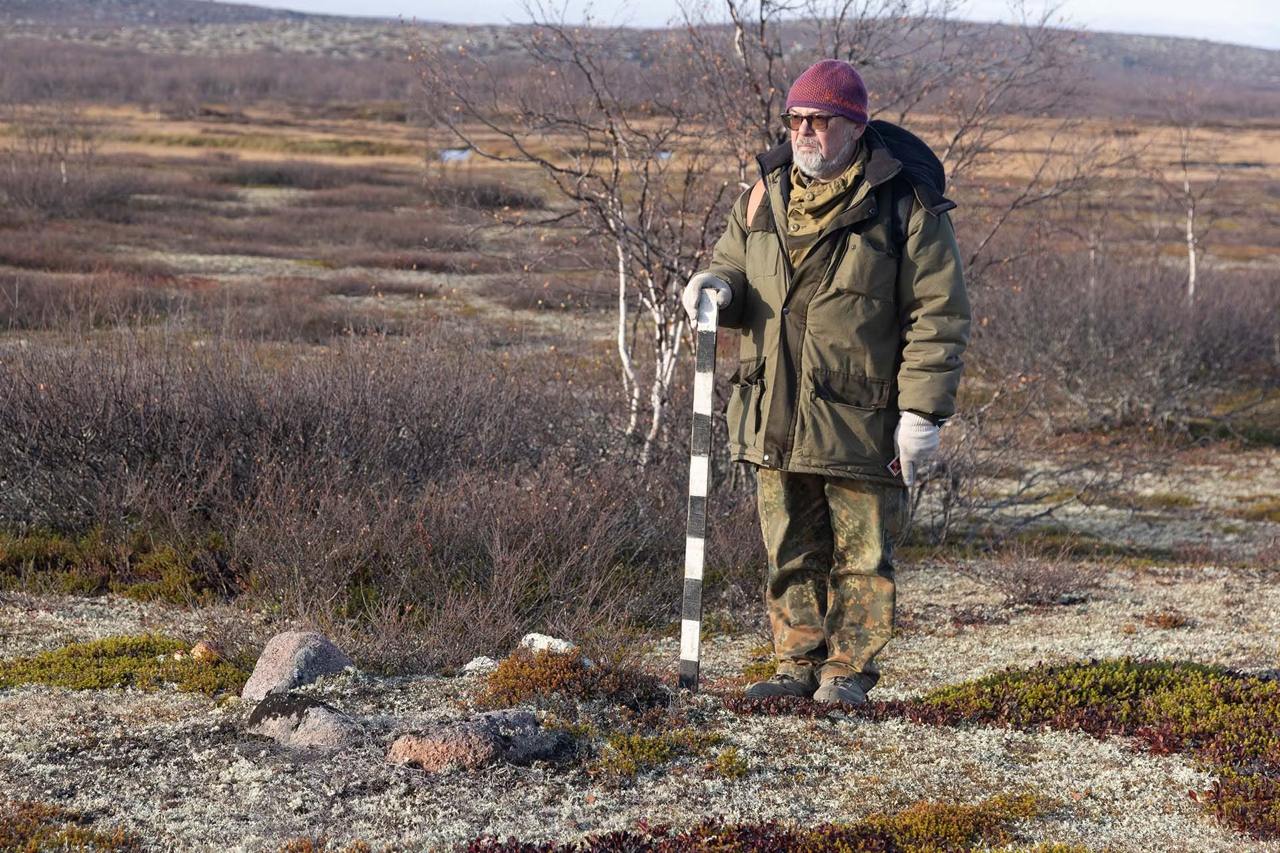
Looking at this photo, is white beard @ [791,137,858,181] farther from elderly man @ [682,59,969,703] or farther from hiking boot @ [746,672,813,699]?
hiking boot @ [746,672,813,699]

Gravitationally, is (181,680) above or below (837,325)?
below

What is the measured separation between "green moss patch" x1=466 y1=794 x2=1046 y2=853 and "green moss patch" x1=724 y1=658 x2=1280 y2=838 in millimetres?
832

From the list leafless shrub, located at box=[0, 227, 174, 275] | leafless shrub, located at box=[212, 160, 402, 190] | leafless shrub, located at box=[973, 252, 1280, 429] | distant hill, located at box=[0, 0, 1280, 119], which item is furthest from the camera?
distant hill, located at box=[0, 0, 1280, 119]

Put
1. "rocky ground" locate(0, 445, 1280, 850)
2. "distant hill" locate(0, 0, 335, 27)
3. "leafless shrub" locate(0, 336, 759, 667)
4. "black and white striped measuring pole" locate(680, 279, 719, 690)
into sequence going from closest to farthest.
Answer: "rocky ground" locate(0, 445, 1280, 850)
"black and white striped measuring pole" locate(680, 279, 719, 690)
"leafless shrub" locate(0, 336, 759, 667)
"distant hill" locate(0, 0, 335, 27)

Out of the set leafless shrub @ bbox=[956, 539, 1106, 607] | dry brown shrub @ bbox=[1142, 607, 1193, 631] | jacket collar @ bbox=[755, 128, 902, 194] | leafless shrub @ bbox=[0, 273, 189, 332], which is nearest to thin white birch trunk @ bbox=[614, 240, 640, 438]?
leafless shrub @ bbox=[956, 539, 1106, 607]

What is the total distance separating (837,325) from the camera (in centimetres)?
489

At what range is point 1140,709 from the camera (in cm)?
541

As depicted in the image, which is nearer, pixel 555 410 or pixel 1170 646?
pixel 1170 646

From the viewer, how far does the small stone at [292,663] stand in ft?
17.8

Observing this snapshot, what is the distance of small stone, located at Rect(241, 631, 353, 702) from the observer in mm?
5418

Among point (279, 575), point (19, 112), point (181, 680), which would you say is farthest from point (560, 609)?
point (19, 112)

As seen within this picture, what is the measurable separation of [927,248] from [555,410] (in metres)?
6.30

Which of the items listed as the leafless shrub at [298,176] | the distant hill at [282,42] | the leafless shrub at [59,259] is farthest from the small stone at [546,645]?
the distant hill at [282,42]

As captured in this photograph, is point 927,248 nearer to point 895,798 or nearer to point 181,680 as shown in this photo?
point 895,798
